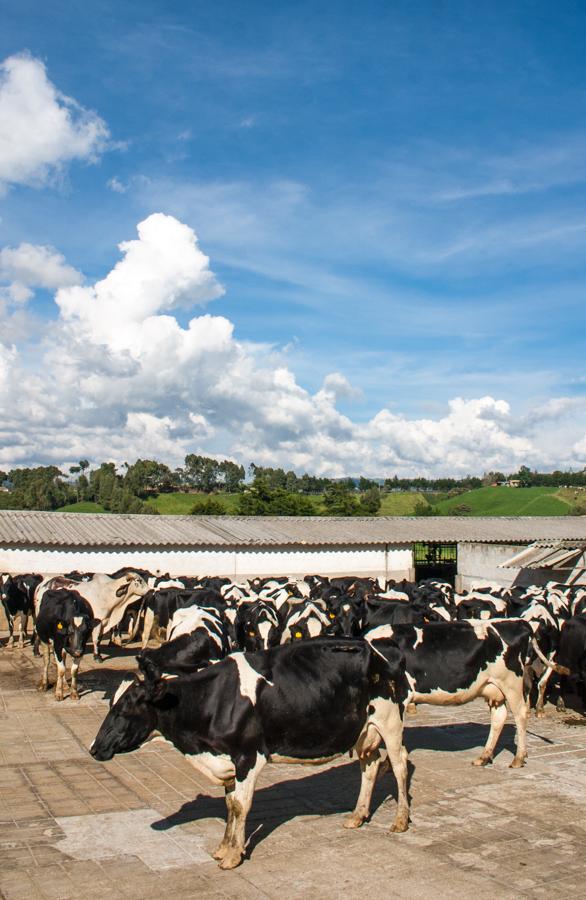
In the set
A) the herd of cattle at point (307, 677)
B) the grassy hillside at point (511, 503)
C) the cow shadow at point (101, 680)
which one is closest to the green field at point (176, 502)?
the grassy hillside at point (511, 503)

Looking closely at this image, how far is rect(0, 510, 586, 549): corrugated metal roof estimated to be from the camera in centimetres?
2998

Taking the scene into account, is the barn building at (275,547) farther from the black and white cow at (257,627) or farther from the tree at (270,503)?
the tree at (270,503)

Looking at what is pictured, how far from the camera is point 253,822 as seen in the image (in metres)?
7.67

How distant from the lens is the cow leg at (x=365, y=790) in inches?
299

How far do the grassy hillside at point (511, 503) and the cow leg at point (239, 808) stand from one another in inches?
3314

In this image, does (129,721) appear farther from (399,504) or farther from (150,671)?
(399,504)

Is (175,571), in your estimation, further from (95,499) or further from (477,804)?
(95,499)

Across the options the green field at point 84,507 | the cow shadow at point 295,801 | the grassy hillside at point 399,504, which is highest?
the grassy hillside at point 399,504

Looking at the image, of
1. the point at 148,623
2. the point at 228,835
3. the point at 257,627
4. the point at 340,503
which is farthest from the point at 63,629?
the point at 340,503

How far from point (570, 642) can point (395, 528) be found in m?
24.8

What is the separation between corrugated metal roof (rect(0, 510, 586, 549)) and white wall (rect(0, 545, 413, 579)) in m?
0.35

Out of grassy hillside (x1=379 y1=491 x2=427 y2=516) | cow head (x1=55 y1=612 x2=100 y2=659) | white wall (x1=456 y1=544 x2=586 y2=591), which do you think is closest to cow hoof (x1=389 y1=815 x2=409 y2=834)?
cow head (x1=55 y1=612 x2=100 y2=659)

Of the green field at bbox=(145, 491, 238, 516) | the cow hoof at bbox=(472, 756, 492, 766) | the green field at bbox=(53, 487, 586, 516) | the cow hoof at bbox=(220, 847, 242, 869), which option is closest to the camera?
the cow hoof at bbox=(220, 847, 242, 869)

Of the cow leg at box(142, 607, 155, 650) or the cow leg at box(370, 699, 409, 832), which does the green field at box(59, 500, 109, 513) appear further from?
the cow leg at box(370, 699, 409, 832)
